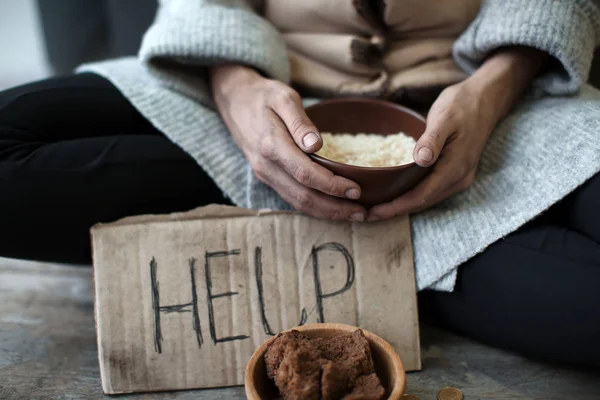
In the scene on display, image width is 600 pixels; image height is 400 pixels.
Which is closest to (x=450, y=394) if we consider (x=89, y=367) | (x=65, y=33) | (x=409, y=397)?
(x=409, y=397)

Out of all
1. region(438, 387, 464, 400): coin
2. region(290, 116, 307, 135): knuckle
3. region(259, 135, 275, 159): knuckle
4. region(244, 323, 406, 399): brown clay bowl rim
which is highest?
region(290, 116, 307, 135): knuckle

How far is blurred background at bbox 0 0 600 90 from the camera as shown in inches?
52.5

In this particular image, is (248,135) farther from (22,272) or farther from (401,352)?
(22,272)

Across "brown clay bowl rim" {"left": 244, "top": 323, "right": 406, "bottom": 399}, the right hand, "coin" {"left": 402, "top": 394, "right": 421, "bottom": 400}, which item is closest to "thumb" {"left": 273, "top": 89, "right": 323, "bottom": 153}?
the right hand

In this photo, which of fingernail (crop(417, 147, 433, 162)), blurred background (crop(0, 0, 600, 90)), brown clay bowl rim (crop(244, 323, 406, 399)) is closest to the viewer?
brown clay bowl rim (crop(244, 323, 406, 399))

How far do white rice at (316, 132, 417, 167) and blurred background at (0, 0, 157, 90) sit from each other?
75cm

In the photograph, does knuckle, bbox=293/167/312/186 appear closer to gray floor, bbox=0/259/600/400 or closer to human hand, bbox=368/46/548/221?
human hand, bbox=368/46/548/221

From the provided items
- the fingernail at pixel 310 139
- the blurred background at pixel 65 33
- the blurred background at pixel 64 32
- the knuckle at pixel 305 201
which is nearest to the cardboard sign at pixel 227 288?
the knuckle at pixel 305 201

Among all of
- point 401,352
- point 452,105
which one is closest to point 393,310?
point 401,352

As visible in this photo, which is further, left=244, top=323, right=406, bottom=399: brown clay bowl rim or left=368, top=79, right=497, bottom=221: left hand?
left=368, top=79, right=497, bottom=221: left hand

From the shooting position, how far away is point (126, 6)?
1.32m

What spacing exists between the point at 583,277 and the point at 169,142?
23.4 inches

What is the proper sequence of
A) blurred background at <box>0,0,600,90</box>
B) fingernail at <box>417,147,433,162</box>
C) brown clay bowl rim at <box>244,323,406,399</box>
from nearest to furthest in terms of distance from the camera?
brown clay bowl rim at <box>244,323,406,399</box> → fingernail at <box>417,147,433,162</box> → blurred background at <box>0,0,600,90</box>

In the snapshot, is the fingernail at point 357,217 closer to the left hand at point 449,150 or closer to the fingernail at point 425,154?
the left hand at point 449,150
